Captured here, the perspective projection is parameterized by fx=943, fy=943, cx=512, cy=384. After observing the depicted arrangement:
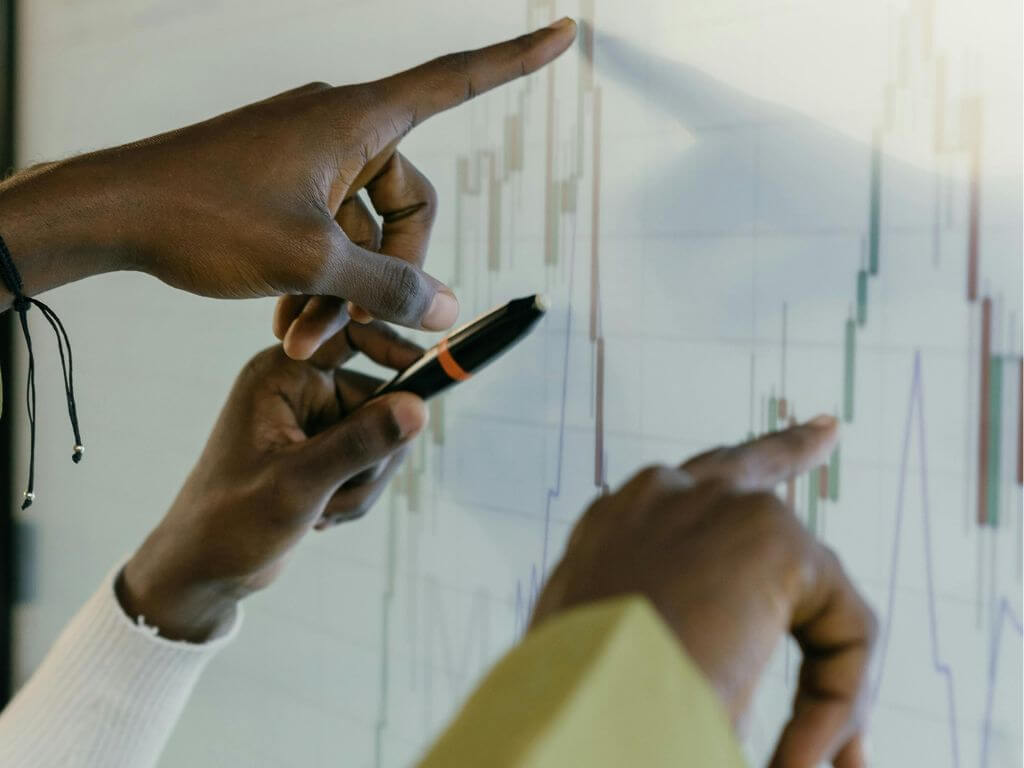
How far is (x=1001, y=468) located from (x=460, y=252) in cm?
38

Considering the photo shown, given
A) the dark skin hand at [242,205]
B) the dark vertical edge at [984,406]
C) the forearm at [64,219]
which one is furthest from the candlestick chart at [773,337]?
the forearm at [64,219]

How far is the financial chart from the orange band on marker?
0.20 ft

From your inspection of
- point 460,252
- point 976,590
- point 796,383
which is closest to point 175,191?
point 460,252

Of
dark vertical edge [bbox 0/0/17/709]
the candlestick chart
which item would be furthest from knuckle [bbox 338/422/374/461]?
dark vertical edge [bbox 0/0/17/709]

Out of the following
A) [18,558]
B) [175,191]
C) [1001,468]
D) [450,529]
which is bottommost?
[18,558]

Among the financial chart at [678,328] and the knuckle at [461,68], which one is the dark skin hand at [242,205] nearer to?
the knuckle at [461,68]

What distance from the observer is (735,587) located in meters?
0.30

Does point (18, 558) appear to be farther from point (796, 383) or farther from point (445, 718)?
point (796, 383)

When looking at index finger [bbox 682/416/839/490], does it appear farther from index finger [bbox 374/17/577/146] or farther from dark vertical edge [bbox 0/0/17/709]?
dark vertical edge [bbox 0/0/17/709]

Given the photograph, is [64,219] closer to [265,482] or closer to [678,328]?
[265,482]

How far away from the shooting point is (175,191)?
1.66 ft

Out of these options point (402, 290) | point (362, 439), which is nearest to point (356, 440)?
point (362, 439)

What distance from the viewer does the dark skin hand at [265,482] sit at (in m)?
0.61

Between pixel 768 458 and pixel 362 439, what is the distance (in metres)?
0.28
